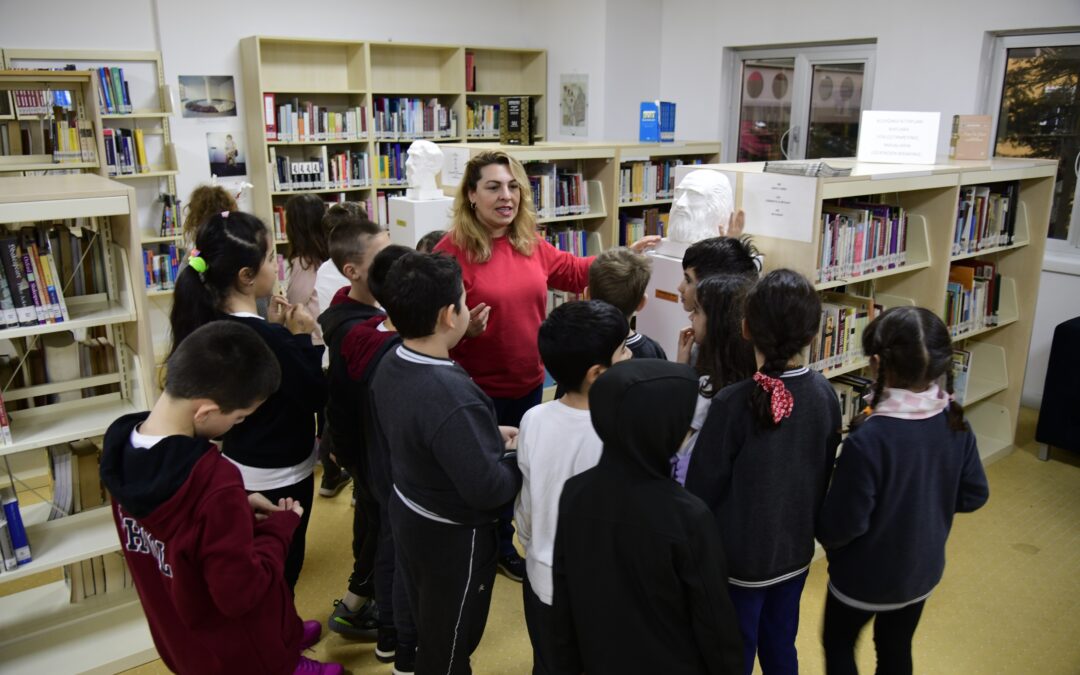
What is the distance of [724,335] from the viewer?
209 cm

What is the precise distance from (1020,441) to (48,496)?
5413mm

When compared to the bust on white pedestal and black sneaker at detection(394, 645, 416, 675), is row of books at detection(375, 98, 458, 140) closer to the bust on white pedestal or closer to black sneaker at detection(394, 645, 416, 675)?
the bust on white pedestal

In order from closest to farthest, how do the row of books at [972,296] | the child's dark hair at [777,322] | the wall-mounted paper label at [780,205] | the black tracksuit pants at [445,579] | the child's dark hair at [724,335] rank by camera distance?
the child's dark hair at [777,322], the black tracksuit pants at [445,579], the child's dark hair at [724,335], the wall-mounted paper label at [780,205], the row of books at [972,296]

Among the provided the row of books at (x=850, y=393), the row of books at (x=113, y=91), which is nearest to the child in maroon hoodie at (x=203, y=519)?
the row of books at (x=850, y=393)

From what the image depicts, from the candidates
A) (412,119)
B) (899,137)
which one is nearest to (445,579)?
(899,137)

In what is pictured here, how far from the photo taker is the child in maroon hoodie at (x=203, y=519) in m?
1.56

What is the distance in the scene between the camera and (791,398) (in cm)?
179

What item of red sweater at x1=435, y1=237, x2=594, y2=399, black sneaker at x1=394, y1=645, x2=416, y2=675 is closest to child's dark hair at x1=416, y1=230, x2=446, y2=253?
red sweater at x1=435, y1=237, x2=594, y2=399

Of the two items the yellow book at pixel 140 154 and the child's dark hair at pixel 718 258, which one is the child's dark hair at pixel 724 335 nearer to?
the child's dark hair at pixel 718 258

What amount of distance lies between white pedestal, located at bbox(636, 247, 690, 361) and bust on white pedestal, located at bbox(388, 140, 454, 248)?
4.15 ft

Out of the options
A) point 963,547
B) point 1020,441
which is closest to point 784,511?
point 963,547

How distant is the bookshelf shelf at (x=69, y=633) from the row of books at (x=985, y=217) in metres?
3.80

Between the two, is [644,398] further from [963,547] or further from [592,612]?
[963,547]

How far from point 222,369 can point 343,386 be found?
0.66 m
